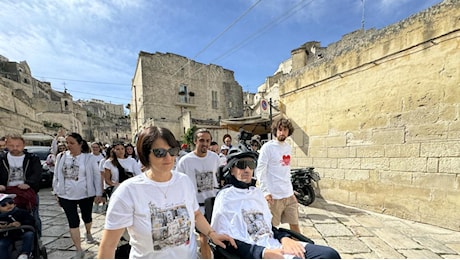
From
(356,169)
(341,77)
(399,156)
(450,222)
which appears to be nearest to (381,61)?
(341,77)

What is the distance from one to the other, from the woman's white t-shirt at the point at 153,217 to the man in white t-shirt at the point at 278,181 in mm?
1511

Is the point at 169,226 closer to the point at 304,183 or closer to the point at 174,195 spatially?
the point at 174,195

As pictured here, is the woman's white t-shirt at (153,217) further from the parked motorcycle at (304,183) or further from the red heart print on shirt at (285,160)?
the parked motorcycle at (304,183)

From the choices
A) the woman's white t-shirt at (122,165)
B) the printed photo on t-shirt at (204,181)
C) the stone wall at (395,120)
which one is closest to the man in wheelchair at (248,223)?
the printed photo on t-shirt at (204,181)

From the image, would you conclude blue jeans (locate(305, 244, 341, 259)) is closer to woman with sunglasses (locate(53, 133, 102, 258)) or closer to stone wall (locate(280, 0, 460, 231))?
woman with sunglasses (locate(53, 133, 102, 258))

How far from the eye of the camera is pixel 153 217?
4.13 feet

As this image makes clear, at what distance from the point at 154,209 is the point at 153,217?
0.05m

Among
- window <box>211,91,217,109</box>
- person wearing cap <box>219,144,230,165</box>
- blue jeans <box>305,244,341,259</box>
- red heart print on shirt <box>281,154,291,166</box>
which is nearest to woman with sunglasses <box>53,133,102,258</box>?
person wearing cap <box>219,144,230,165</box>

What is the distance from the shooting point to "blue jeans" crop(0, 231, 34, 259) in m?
1.94

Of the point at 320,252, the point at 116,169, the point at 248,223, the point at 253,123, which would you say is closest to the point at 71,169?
the point at 116,169

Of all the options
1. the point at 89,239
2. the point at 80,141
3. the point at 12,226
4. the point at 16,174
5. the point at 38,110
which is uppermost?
the point at 38,110

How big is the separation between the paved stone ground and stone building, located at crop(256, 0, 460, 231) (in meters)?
0.36

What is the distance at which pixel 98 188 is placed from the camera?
296 centimetres

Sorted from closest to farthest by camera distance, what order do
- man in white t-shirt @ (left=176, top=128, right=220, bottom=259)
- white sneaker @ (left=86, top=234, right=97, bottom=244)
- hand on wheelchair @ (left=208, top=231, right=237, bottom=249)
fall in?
hand on wheelchair @ (left=208, top=231, right=237, bottom=249) → man in white t-shirt @ (left=176, top=128, right=220, bottom=259) → white sneaker @ (left=86, top=234, right=97, bottom=244)
